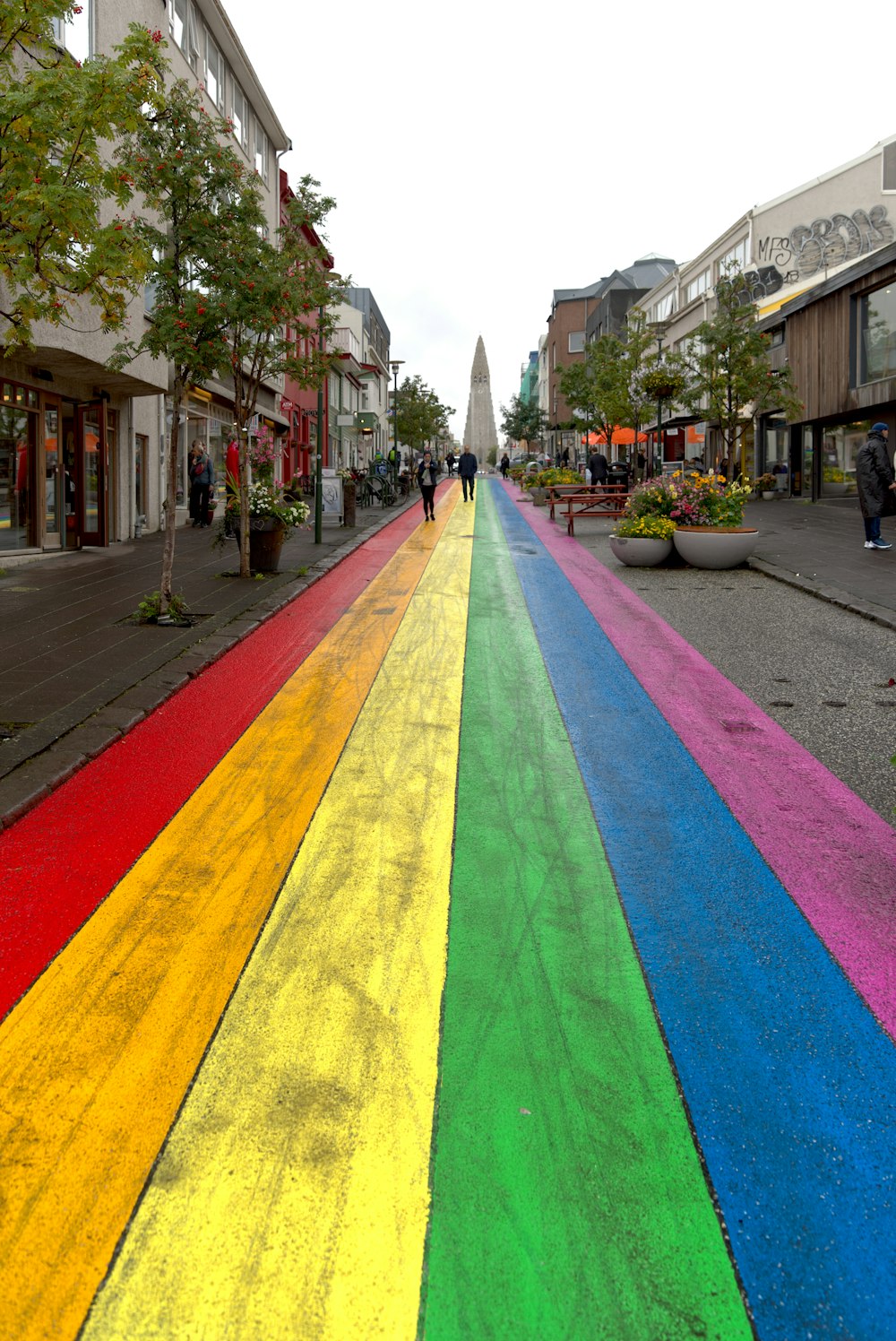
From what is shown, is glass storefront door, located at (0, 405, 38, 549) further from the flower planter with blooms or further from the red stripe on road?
the flower planter with blooms

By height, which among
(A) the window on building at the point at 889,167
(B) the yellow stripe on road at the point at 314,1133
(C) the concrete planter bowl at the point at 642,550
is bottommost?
(B) the yellow stripe on road at the point at 314,1133

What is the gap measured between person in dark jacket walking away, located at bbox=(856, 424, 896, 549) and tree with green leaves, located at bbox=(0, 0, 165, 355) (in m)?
11.5

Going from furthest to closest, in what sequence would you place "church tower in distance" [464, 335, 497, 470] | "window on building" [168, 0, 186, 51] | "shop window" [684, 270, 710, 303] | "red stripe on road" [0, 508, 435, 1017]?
"church tower in distance" [464, 335, 497, 470], "shop window" [684, 270, 710, 303], "window on building" [168, 0, 186, 51], "red stripe on road" [0, 508, 435, 1017]

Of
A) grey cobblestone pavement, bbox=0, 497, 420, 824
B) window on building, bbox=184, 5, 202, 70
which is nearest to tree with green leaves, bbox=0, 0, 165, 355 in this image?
grey cobblestone pavement, bbox=0, 497, 420, 824

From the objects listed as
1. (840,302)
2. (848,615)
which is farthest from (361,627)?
(840,302)

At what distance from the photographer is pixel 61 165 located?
6605 millimetres

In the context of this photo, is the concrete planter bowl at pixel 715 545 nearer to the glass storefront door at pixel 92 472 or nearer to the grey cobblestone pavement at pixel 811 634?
the grey cobblestone pavement at pixel 811 634

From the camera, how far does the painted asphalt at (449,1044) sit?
2.16 metres

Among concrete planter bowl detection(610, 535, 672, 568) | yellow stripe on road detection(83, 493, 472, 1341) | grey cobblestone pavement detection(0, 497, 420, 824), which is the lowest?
A: yellow stripe on road detection(83, 493, 472, 1341)

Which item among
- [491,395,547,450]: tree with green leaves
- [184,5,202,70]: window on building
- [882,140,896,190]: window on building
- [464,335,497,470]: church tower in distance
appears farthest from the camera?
[464,335,497,470]: church tower in distance

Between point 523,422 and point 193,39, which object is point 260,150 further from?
point 523,422

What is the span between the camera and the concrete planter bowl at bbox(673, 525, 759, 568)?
46.7 feet

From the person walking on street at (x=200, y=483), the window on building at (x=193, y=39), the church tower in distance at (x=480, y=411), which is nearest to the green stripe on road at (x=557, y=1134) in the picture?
the person walking on street at (x=200, y=483)

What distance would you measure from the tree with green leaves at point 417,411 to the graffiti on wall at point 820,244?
86.7 ft
